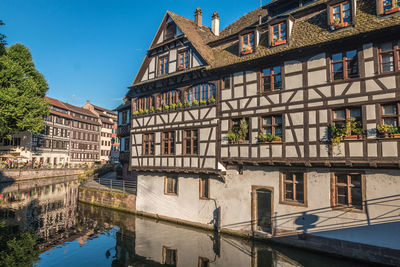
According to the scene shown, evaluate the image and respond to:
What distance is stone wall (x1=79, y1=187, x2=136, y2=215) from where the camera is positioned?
23.9m

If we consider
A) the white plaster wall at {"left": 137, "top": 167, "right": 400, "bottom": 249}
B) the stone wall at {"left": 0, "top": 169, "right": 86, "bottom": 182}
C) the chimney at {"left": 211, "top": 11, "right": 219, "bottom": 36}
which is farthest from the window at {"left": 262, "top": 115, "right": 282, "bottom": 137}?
the stone wall at {"left": 0, "top": 169, "right": 86, "bottom": 182}

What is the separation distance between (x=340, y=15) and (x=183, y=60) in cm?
1025

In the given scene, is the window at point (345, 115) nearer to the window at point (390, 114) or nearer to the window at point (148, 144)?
the window at point (390, 114)

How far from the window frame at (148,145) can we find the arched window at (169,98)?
248cm

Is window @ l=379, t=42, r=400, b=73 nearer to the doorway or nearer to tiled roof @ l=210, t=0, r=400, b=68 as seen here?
tiled roof @ l=210, t=0, r=400, b=68

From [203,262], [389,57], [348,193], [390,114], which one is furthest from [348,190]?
[203,262]

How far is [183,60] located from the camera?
20531mm

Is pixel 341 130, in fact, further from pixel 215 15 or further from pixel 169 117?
pixel 215 15

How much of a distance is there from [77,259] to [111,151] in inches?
2805

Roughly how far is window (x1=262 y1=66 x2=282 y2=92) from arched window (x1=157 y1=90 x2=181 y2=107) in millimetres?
6625

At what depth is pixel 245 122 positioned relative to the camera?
54.2ft

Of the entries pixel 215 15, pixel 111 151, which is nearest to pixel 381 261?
pixel 215 15

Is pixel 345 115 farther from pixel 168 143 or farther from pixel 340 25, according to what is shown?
pixel 168 143

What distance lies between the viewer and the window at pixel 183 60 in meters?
20.2
